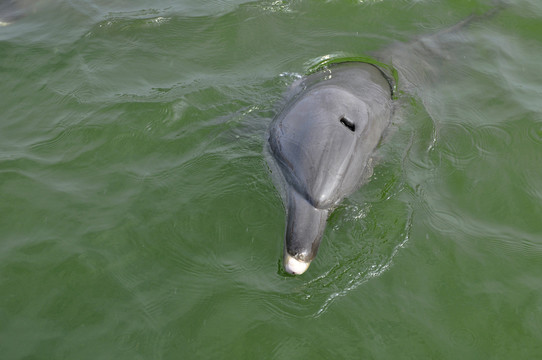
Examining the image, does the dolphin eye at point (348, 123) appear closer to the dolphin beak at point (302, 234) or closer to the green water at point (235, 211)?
the green water at point (235, 211)

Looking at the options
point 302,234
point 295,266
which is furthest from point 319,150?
point 295,266

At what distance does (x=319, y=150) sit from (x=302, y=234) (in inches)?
46.1

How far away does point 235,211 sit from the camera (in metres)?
6.59

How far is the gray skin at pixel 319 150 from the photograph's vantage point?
225 inches

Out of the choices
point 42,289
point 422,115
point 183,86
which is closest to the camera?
point 42,289

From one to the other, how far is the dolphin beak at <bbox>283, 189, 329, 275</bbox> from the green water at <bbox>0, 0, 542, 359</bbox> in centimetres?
36

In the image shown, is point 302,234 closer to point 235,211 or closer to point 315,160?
point 315,160

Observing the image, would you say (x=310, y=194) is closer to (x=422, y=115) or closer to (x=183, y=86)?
(x=422, y=115)

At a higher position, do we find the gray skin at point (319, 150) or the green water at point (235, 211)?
the gray skin at point (319, 150)

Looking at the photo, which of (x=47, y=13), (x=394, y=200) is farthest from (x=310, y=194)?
(x=47, y=13)

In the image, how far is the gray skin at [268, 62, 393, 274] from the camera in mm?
5727

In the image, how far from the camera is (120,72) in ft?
31.0

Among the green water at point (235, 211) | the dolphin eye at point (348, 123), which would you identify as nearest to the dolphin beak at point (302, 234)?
the green water at point (235, 211)

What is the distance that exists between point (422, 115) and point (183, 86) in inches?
168
